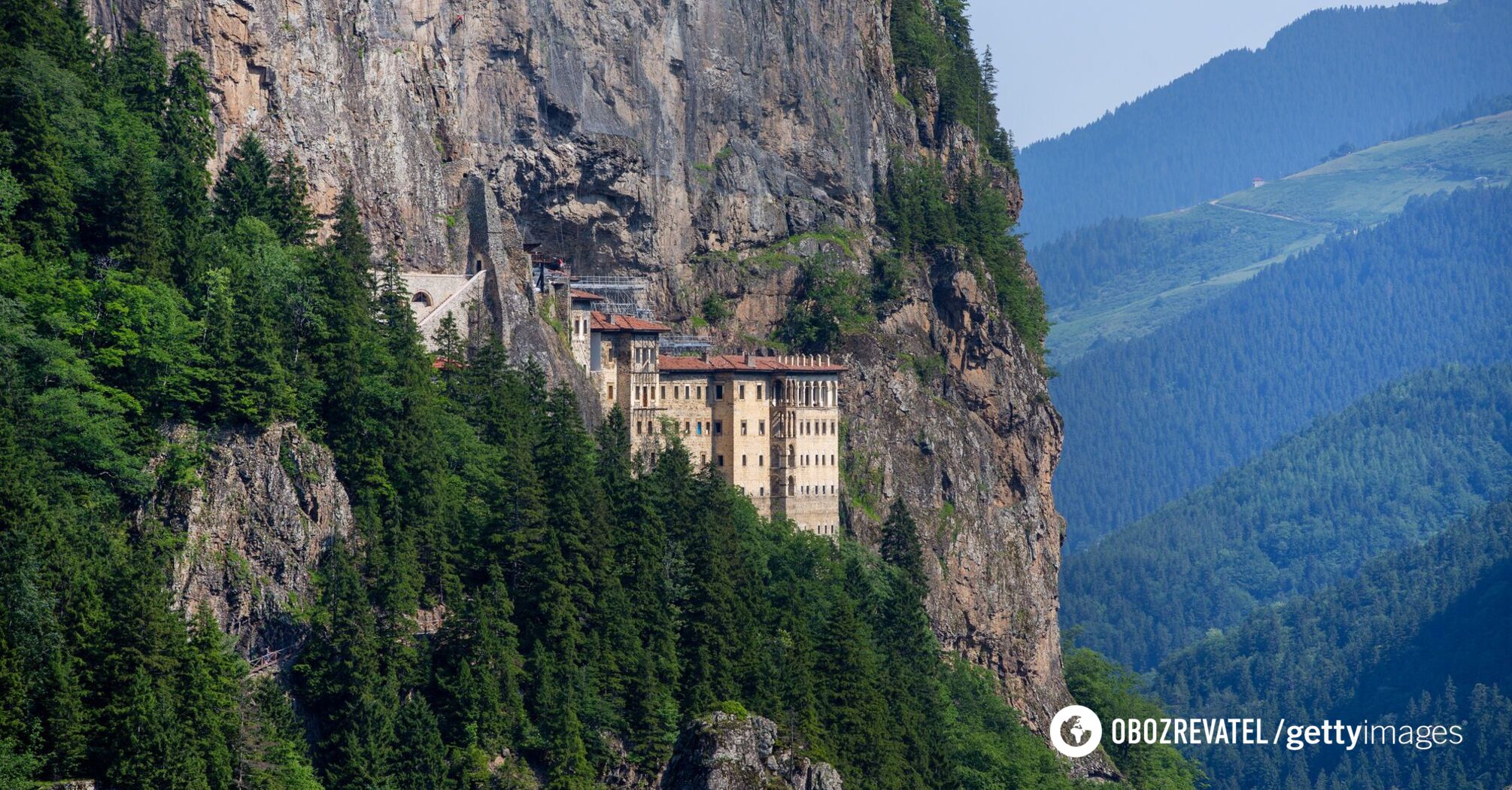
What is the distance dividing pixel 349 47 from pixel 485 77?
1077cm

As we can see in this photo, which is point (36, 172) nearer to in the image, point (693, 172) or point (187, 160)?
point (187, 160)

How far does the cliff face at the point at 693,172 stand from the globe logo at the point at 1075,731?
1.04m

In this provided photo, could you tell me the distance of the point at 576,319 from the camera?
357 ft

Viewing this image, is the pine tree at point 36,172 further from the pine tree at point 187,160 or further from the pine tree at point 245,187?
the pine tree at point 245,187

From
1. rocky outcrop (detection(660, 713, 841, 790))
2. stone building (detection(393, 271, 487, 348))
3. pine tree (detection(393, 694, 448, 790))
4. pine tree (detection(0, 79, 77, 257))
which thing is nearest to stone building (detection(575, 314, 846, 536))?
stone building (detection(393, 271, 487, 348))

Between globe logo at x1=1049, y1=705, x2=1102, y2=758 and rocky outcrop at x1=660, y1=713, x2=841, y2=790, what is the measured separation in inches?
1557

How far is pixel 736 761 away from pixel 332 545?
17916 mm

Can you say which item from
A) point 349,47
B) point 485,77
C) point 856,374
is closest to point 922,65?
point 856,374

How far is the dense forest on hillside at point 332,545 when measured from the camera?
68.9 metres

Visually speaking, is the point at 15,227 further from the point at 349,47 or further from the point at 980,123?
the point at 980,123

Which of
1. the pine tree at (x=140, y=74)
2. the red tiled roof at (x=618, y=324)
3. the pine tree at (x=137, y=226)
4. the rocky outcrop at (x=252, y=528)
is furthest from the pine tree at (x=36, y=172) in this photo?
the red tiled roof at (x=618, y=324)

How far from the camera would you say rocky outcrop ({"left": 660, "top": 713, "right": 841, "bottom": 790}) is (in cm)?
8931

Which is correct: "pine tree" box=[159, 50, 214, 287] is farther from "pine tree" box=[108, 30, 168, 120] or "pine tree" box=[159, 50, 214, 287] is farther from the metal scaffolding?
the metal scaffolding

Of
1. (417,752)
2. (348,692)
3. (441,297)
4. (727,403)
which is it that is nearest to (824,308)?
(727,403)
